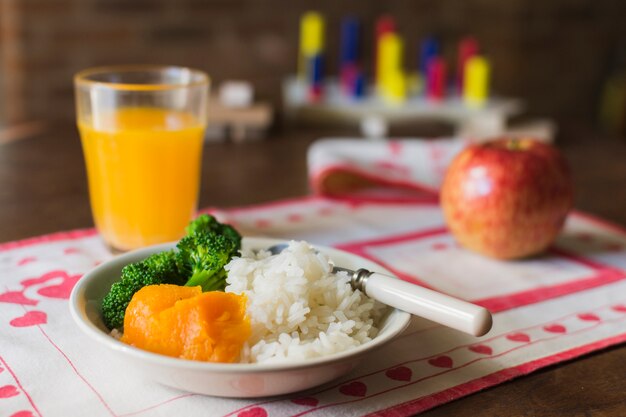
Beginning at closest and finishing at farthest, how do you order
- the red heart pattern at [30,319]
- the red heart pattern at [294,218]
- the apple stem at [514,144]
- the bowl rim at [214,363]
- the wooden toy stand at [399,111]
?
the bowl rim at [214,363] → the red heart pattern at [30,319] → the apple stem at [514,144] → the red heart pattern at [294,218] → the wooden toy stand at [399,111]

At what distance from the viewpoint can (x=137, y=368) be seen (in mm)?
660

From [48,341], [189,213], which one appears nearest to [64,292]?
[48,341]

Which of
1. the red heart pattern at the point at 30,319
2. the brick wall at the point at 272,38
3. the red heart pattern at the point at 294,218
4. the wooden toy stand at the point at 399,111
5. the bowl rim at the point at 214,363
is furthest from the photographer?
the brick wall at the point at 272,38

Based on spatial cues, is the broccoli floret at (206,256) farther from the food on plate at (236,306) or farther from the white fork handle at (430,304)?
the white fork handle at (430,304)

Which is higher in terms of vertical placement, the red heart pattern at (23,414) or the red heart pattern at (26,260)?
the red heart pattern at (26,260)

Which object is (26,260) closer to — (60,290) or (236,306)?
(60,290)

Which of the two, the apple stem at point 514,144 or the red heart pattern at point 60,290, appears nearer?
the red heart pattern at point 60,290

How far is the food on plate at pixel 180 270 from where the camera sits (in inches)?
29.2

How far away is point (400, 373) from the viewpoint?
0.76 metres

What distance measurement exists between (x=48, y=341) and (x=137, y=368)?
0.61 feet

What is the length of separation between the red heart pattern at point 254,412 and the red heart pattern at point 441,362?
20cm

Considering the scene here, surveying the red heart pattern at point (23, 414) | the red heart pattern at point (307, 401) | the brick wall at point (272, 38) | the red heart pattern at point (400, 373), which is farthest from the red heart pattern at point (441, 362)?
the brick wall at point (272, 38)

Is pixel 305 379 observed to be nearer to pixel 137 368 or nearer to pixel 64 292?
pixel 137 368

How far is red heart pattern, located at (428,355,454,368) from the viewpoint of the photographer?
2.57 ft
